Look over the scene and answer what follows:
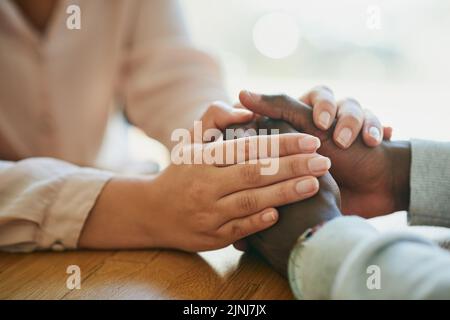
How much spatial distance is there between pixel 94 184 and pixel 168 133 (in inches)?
11.9

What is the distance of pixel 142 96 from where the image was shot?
40.3 inches

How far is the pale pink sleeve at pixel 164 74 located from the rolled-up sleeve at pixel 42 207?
11.6 inches

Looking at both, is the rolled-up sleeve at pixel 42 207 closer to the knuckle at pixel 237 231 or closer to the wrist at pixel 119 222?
the wrist at pixel 119 222

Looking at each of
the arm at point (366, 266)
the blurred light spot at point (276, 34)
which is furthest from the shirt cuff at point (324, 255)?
the blurred light spot at point (276, 34)

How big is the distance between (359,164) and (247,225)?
18 cm

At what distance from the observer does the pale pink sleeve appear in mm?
944

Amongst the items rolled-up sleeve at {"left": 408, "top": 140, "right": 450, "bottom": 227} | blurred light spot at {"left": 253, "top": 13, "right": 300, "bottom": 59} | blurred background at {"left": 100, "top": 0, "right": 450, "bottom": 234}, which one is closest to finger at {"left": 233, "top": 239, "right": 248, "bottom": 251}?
rolled-up sleeve at {"left": 408, "top": 140, "right": 450, "bottom": 227}

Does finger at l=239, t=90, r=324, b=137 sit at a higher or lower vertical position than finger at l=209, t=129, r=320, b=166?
higher

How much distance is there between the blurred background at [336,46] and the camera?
2.30m

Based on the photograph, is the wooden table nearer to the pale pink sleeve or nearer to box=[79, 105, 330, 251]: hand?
box=[79, 105, 330, 251]: hand

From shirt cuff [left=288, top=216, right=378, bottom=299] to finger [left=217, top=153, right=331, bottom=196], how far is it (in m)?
0.09

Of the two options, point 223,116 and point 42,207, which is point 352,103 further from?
point 42,207

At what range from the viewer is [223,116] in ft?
2.17
